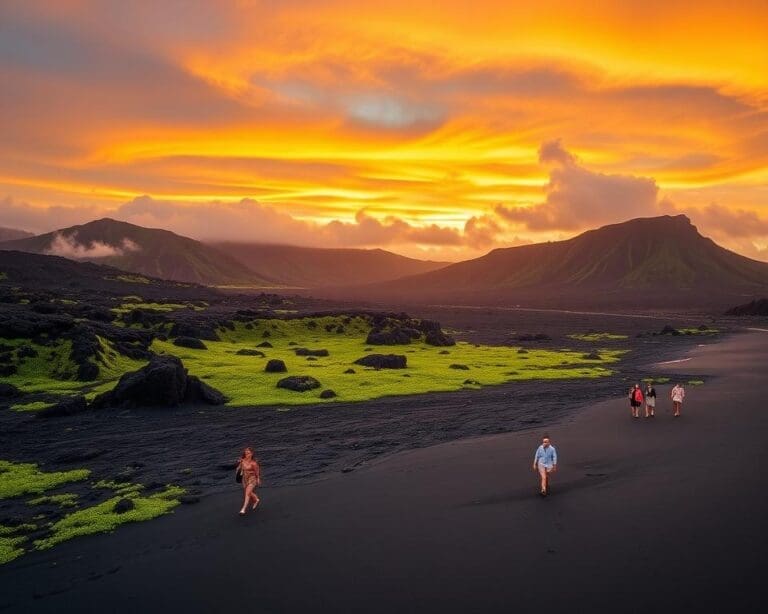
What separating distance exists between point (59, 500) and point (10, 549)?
190 inches

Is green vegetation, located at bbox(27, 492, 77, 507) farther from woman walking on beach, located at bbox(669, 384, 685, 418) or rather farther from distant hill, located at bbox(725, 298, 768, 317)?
distant hill, located at bbox(725, 298, 768, 317)

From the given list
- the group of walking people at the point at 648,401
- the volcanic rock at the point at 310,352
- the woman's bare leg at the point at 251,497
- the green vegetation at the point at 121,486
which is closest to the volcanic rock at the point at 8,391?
the green vegetation at the point at 121,486

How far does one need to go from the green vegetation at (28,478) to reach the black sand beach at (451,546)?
740 cm

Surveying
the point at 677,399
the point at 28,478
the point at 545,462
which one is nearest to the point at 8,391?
the point at 28,478

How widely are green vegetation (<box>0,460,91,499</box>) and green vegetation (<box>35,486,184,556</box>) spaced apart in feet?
14.0

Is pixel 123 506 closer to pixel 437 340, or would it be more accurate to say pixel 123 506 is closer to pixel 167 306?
pixel 437 340

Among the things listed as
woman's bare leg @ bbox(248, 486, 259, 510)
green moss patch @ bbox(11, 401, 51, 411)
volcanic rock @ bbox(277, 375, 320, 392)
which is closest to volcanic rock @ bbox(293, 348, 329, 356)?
volcanic rock @ bbox(277, 375, 320, 392)

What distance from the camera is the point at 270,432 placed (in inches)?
1372

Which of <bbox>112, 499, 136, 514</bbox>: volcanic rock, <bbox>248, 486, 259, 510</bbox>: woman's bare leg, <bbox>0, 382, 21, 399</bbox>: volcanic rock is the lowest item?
<bbox>112, 499, 136, 514</bbox>: volcanic rock

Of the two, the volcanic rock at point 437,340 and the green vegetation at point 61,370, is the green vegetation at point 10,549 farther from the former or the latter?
the volcanic rock at point 437,340

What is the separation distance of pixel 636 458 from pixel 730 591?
41.3ft

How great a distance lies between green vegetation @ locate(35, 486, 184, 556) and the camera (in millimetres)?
19812

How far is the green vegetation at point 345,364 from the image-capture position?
4853 cm

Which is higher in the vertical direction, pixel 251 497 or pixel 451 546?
pixel 251 497
